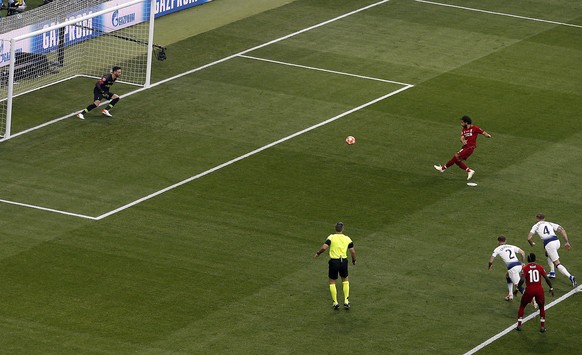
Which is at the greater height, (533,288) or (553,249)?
(533,288)

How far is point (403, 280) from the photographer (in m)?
33.4

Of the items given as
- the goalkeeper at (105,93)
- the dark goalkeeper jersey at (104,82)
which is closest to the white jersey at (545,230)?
the goalkeeper at (105,93)

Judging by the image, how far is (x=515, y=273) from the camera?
32.3 m

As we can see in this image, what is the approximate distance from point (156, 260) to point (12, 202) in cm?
533

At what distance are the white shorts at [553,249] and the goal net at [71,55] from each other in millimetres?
17163

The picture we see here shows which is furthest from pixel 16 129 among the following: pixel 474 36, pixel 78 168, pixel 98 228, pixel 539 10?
pixel 539 10

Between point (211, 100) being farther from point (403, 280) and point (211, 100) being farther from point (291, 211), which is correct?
point (403, 280)

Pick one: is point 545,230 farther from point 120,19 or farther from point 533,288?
point 120,19

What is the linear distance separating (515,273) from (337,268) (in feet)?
13.0

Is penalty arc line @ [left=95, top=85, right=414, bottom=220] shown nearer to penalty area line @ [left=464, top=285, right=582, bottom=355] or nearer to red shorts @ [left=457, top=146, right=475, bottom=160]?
red shorts @ [left=457, top=146, right=475, bottom=160]

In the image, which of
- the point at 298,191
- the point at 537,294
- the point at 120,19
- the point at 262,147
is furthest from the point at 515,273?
the point at 120,19

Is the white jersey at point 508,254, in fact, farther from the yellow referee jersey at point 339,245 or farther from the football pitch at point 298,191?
the yellow referee jersey at point 339,245

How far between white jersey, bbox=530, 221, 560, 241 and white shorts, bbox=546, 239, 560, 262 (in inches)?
5.5

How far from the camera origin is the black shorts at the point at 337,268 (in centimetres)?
3161
